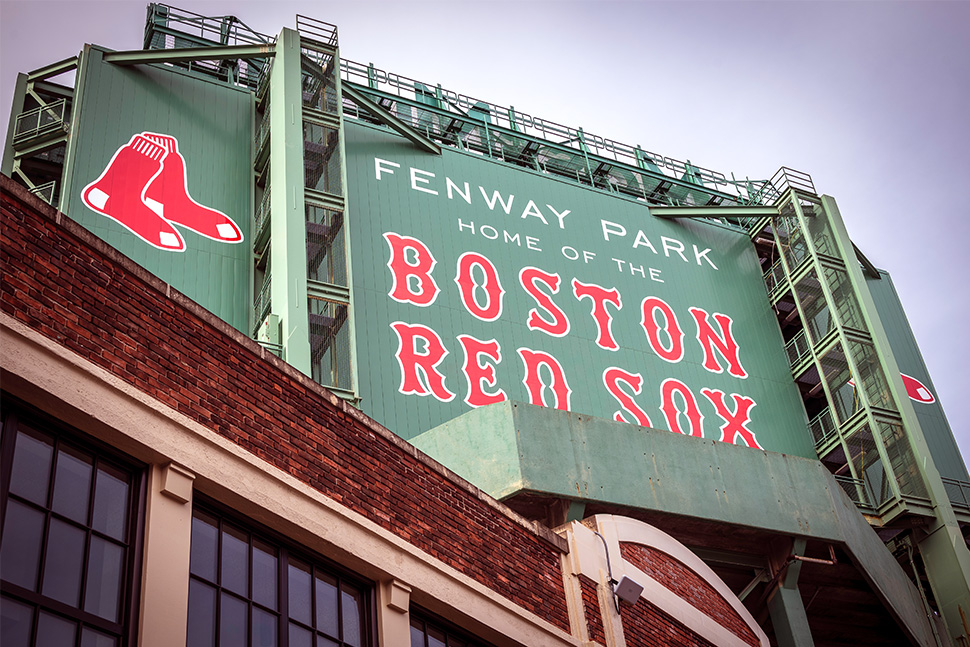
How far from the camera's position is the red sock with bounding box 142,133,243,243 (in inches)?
1065

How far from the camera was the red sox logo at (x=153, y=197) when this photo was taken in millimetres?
25883

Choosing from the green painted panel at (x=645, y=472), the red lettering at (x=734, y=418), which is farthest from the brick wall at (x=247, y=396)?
the red lettering at (x=734, y=418)

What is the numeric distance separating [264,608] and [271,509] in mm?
967

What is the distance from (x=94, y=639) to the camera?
8.74m

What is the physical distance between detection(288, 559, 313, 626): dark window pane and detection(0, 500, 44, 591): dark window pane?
9.24 feet

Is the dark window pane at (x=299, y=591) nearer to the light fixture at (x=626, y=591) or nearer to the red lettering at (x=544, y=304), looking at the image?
the light fixture at (x=626, y=591)

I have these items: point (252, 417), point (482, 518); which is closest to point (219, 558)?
point (252, 417)

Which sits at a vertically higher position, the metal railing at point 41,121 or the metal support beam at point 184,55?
the metal support beam at point 184,55

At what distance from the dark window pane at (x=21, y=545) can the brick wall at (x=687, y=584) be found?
32.2 ft

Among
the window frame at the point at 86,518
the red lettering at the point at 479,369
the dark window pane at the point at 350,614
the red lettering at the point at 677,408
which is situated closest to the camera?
the window frame at the point at 86,518

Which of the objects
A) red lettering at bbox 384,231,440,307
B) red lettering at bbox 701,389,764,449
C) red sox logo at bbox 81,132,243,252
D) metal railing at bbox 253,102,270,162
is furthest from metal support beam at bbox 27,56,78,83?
red lettering at bbox 701,389,764,449

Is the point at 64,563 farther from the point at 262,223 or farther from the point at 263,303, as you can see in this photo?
the point at 262,223

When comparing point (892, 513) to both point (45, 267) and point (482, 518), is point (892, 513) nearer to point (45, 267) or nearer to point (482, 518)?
point (482, 518)

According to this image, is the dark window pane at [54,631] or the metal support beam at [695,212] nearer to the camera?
the dark window pane at [54,631]
